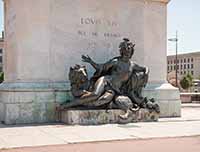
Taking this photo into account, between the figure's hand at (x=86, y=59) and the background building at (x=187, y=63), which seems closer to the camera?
the figure's hand at (x=86, y=59)

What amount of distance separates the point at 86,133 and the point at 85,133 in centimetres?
3

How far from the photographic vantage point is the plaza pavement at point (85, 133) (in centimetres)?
782

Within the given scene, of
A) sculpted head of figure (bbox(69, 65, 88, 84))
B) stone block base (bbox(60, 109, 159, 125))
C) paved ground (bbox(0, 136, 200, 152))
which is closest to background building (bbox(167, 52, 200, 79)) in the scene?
stone block base (bbox(60, 109, 159, 125))

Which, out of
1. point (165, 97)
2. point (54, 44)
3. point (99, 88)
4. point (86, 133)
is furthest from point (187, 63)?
point (86, 133)

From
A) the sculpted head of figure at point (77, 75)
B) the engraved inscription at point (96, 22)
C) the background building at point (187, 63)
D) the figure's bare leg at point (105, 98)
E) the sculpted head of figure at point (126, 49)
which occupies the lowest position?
the figure's bare leg at point (105, 98)

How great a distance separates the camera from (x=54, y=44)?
1178 cm

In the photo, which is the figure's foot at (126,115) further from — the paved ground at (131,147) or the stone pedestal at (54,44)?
the paved ground at (131,147)

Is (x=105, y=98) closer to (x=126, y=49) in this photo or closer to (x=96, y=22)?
(x=126, y=49)

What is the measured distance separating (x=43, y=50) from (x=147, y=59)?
4072mm

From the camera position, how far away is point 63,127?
9.88m

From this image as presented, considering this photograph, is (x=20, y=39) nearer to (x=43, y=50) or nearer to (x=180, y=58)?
(x=43, y=50)

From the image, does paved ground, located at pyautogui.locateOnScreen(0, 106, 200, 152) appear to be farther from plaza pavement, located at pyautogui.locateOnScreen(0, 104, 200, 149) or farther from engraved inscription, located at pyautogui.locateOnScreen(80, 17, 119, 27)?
engraved inscription, located at pyautogui.locateOnScreen(80, 17, 119, 27)

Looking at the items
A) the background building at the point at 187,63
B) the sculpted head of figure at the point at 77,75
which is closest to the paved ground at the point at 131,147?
the sculpted head of figure at the point at 77,75

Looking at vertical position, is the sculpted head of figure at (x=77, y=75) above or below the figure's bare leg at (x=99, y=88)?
above
